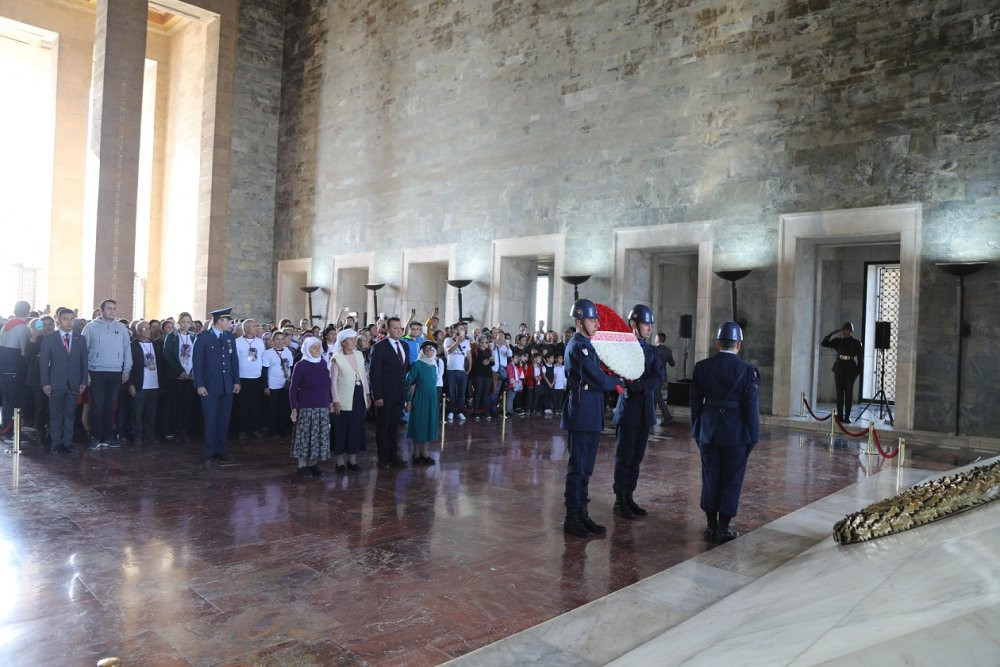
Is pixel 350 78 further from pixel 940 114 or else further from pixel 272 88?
pixel 940 114

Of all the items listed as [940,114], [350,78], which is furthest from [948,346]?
[350,78]

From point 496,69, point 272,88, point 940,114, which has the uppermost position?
point 272,88

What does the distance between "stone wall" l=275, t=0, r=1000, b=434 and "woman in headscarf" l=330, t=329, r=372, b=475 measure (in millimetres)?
8450

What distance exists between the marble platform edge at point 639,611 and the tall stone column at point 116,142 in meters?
19.1

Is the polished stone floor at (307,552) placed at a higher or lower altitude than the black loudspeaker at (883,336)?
lower

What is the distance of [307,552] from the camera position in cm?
490

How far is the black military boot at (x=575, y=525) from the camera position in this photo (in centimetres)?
552

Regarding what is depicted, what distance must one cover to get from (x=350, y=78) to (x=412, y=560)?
19.7 m

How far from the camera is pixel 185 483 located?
22.6 ft

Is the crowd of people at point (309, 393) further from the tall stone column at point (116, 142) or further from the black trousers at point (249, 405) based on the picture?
the tall stone column at point (116, 142)

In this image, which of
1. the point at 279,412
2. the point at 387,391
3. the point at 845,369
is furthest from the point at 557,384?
the point at 387,391

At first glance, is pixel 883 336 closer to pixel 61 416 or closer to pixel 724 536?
pixel 724 536

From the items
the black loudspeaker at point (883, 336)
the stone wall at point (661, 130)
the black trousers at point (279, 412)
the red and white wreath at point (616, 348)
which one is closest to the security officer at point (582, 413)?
the red and white wreath at point (616, 348)

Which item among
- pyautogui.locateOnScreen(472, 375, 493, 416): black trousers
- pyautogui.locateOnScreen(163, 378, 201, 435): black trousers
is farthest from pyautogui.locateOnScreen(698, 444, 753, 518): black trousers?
pyautogui.locateOnScreen(472, 375, 493, 416): black trousers
